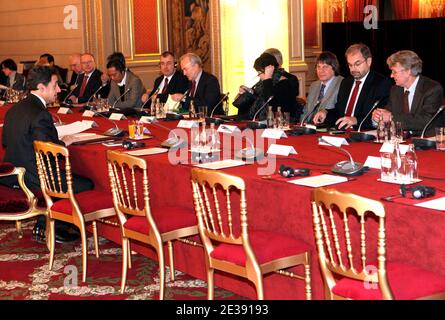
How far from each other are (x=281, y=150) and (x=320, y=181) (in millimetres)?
886

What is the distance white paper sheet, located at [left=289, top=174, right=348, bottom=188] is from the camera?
3759 millimetres

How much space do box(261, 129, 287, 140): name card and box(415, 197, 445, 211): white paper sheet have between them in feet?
7.31

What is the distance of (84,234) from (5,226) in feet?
6.17

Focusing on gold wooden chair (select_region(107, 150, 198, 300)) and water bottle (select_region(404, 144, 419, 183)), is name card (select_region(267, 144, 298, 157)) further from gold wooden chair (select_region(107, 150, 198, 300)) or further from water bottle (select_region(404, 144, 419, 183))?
water bottle (select_region(404, 144, 419, 183))

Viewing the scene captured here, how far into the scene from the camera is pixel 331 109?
21.2 ft

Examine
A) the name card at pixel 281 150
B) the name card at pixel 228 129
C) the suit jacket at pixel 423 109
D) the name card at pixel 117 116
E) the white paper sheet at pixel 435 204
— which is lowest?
the white paper sheet at pixel 435 204

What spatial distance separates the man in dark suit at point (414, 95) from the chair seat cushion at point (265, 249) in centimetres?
178

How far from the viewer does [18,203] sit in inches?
204

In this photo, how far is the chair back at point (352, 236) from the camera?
9.23ft

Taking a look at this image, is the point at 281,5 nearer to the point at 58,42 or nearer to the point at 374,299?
the point at 58,42

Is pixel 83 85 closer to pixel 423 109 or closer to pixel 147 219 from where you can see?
pixel 423 109

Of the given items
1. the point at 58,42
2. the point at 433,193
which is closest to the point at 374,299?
the point at 433,193

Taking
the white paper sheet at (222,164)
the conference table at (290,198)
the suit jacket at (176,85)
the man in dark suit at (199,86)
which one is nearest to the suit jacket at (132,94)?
the suit jacket at (176,85)

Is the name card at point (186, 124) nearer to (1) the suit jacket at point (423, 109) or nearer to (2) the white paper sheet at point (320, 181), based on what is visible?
(1) the suit jacket at point (423, 109)
